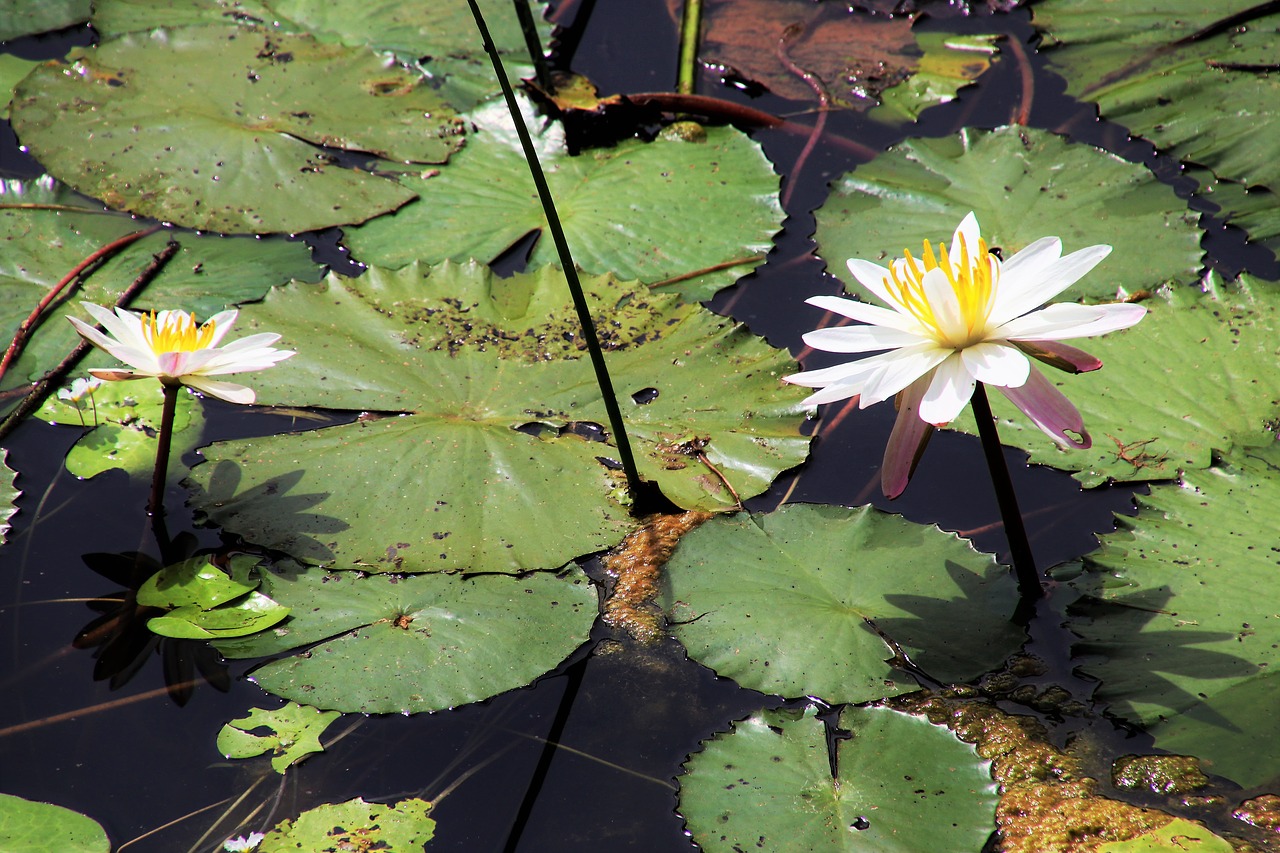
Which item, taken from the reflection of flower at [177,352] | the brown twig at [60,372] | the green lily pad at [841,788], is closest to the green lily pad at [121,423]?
the brown twig at [60,372]

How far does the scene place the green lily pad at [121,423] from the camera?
2.33 m

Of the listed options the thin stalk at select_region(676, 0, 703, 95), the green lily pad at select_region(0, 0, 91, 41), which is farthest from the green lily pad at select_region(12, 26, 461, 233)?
the thin stalk at select_region(676, 0, 703, 95)

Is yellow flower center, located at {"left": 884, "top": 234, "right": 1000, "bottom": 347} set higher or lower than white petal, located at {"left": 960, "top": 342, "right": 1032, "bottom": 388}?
higher

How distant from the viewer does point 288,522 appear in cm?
211

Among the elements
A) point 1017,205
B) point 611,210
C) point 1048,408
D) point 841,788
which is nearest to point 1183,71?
point 1017,205

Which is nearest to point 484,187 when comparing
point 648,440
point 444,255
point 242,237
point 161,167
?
point 444,255

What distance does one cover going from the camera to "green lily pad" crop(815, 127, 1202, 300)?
2.66 meters

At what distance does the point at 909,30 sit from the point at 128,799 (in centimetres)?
357

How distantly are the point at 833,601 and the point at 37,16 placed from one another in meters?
3.67

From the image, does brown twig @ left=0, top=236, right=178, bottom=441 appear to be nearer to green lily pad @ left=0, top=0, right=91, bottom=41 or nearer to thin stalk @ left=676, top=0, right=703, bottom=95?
green lily pad @ left=0, top=0, right=91, bottom=41

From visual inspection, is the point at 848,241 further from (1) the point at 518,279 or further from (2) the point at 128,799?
(2) the point at 128,799

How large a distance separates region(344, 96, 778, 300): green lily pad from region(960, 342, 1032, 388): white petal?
1.17 m

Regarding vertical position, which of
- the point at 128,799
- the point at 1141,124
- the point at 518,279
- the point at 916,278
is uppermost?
the point at 916,278

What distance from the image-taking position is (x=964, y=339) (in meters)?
1.66
